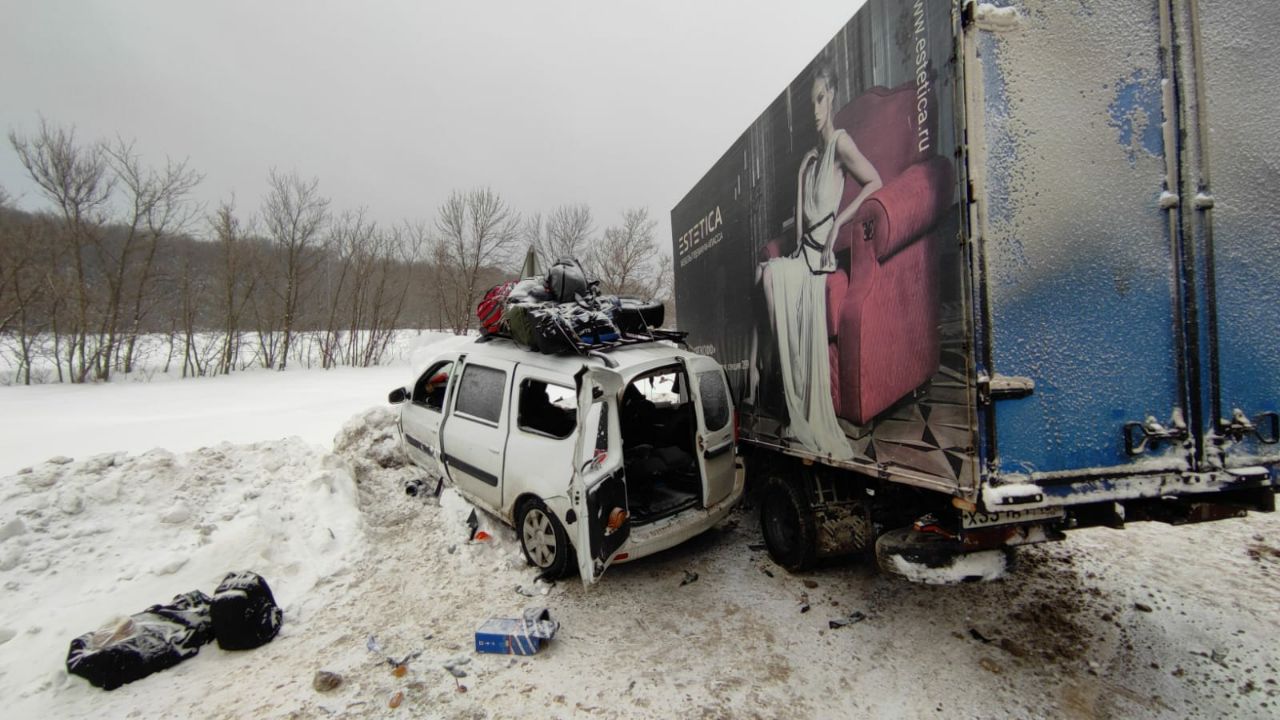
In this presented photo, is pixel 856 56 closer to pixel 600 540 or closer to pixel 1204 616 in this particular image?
pixel 600 540

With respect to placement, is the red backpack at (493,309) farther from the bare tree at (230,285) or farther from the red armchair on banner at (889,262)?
the bare tree at (230,285)

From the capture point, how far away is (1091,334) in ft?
7.90

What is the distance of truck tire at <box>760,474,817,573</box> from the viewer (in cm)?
391

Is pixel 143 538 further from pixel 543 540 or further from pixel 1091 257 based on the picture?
pixel 1091 257

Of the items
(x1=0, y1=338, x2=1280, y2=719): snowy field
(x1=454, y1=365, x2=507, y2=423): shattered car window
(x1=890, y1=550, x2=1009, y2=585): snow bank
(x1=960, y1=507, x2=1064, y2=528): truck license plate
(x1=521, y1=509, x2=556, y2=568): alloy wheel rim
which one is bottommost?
(x1=0, y1=338, x2=1280, y2=719): snowy field

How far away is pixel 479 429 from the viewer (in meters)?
4.46

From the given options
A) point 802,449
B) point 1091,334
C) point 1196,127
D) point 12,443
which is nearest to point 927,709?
point 802,449

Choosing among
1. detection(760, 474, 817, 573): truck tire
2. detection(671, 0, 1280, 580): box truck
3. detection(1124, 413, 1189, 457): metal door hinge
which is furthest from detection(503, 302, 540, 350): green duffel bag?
detection(1124, 413, 1189, 457): metal door hinge

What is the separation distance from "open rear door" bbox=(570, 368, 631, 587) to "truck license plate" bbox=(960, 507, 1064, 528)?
2078 millimetres

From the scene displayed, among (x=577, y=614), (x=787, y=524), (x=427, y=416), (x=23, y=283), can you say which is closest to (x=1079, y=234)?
(x=787, y=524)

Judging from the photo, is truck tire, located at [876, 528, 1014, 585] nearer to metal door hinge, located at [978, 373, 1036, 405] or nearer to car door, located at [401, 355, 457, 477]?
metal door hinge, located at [978, 373, 1036, 405]

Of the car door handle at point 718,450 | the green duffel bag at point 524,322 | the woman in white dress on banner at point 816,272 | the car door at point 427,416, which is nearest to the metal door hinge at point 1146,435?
the woman in white dress on banner at point 816,272

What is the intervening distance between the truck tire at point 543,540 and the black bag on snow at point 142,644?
6.95ft

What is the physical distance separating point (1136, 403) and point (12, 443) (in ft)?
34.7
